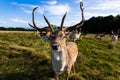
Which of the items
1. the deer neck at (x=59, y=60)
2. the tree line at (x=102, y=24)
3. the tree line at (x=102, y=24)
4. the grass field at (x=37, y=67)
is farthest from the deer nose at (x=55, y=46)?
the tree line at (x=102, y=24)

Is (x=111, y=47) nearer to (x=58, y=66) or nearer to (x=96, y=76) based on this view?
(x=96, y=76)

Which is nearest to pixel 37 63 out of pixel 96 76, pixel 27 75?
pixel 27 75

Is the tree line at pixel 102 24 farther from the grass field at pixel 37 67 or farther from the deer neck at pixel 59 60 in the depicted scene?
the deer neck at pixel 59 60

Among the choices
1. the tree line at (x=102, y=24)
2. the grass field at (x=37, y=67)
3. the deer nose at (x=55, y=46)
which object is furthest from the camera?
the tree line at (x=102, y=24)

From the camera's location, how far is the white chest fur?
1091 cm

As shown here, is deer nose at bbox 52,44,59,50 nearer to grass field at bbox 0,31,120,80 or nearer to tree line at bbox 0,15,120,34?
grass field at bbox 0,31,120,80

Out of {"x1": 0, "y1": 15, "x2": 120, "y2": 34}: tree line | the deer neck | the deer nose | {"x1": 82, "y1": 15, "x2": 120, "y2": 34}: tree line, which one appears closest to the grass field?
the deer neck

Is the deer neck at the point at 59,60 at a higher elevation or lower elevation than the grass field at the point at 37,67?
higher

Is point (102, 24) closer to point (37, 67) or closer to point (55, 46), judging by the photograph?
point (37, 67)

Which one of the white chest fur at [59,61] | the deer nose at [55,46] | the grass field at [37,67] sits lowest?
the grass field at [37,67]

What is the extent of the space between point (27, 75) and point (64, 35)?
3.47 metres

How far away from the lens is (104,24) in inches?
3169

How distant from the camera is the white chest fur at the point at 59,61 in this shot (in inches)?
429

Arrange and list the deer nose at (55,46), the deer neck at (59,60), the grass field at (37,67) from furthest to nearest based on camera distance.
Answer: the grass field at (37,67) → the deer neck at (59,60) → the deer nose at (55,46)
